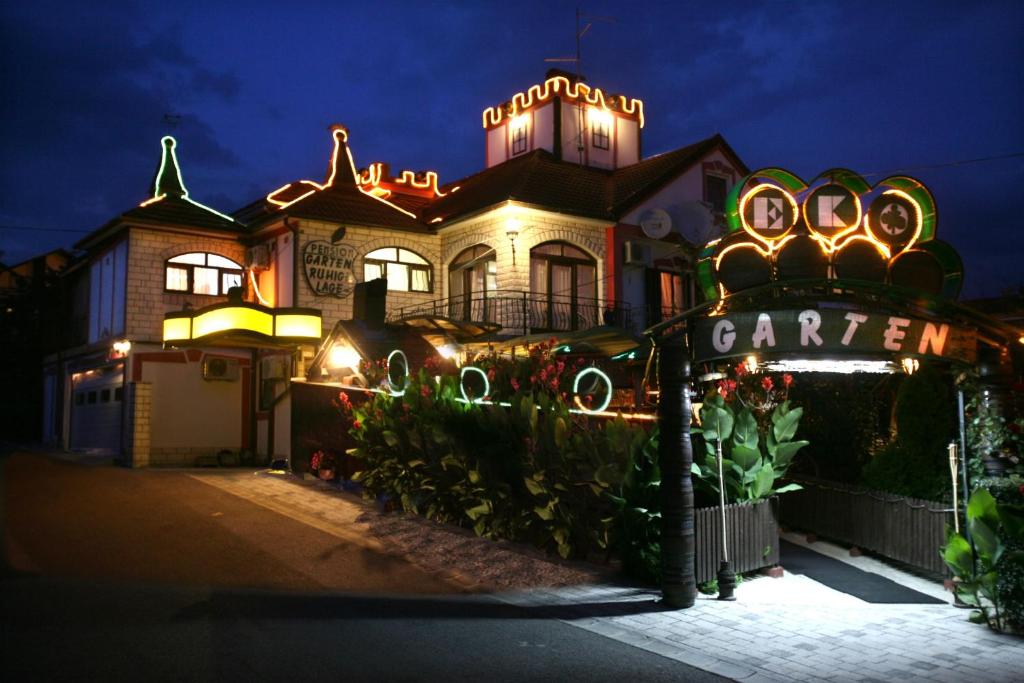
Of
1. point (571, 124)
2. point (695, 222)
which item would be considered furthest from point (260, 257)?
point (695, 222)

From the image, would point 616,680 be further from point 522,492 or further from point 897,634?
point 522,492

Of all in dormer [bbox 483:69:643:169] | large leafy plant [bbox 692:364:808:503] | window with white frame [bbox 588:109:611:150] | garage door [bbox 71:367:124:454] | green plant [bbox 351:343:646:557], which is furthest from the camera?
window with white frame [bbox 588:109:611:150]

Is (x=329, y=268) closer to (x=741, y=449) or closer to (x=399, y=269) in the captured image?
(x=399, y=269)

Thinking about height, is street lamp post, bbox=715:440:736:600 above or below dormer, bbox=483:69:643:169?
below

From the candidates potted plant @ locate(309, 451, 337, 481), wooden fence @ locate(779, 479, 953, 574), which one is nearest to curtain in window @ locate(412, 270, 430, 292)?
potted plant @ locate(309, 451, 337, 481)

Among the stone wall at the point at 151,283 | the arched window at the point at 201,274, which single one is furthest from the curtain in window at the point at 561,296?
the stone wall at the point at 151,283

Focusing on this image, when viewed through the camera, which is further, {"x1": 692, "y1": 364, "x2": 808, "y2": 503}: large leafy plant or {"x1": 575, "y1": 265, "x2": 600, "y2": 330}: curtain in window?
{"x1": 575, "y1": 265, "x2": 600, "y2": 330}: curtain in window

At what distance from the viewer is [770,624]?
803 centimetres

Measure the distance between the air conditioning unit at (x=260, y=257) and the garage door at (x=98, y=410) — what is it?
536cm

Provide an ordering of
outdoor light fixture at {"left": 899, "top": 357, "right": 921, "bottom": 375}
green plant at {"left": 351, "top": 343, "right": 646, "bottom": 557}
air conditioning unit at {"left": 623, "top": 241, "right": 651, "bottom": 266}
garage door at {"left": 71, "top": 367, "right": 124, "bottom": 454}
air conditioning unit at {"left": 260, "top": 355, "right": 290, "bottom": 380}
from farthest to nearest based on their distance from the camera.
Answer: garage door at {"left": 71, "top": 367, "right": 124, "bottom": 454}
air conditioning unit at {"left": 623, "top": 241, "right": 651, "bottom": 266}
air conditioning unit at {"left": 260, "top": 355, "right": 290, "bottom": 380}
outdoor light fixture at {"left": 899, "top": 357, "right": 921, "bottom": 375}
green plant at {"left": 351, "top": 343, "right": 646, "bottom": 557}

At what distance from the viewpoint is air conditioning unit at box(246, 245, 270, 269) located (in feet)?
80.7

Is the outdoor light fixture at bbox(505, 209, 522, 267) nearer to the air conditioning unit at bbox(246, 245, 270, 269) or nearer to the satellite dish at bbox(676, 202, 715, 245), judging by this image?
the satellite dish at bbox(676, 202, 715, 245)

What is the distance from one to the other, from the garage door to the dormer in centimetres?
1465

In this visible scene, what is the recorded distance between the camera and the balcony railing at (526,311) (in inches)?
918
